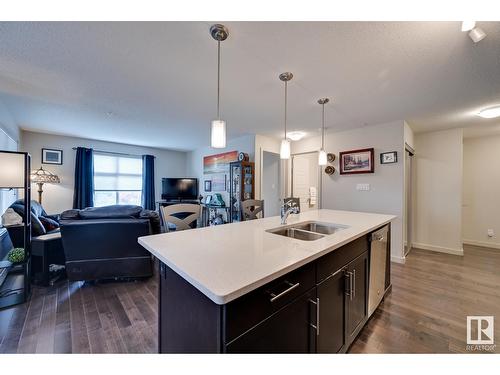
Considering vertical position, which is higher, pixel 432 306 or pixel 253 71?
pixel 253 71

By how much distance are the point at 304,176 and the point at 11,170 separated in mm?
4740

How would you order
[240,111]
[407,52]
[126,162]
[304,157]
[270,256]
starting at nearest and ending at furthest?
[270,256] → [407,52] → [240,111] → [304,157] → [126,162]

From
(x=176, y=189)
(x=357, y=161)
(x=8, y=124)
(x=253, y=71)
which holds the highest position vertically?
(x=253, y=71)

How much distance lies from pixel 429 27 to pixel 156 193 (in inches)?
259

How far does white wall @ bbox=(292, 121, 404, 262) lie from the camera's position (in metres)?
3.36

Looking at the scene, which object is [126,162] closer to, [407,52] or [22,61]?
[22,61]

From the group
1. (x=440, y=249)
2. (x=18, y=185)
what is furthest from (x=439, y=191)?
(x=18, y=185)

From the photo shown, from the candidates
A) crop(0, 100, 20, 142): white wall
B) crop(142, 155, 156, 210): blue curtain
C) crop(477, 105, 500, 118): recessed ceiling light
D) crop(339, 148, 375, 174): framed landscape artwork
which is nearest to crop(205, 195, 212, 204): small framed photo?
crop(142, 155, 156, 210): blue curtain

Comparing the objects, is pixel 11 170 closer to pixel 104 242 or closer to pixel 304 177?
pixel 104 242

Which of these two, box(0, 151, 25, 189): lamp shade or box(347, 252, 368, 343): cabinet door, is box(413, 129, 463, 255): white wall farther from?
box(0, 151, 25, 189): lamp shade

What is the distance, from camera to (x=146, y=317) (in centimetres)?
191

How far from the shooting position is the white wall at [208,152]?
14.9 feet
